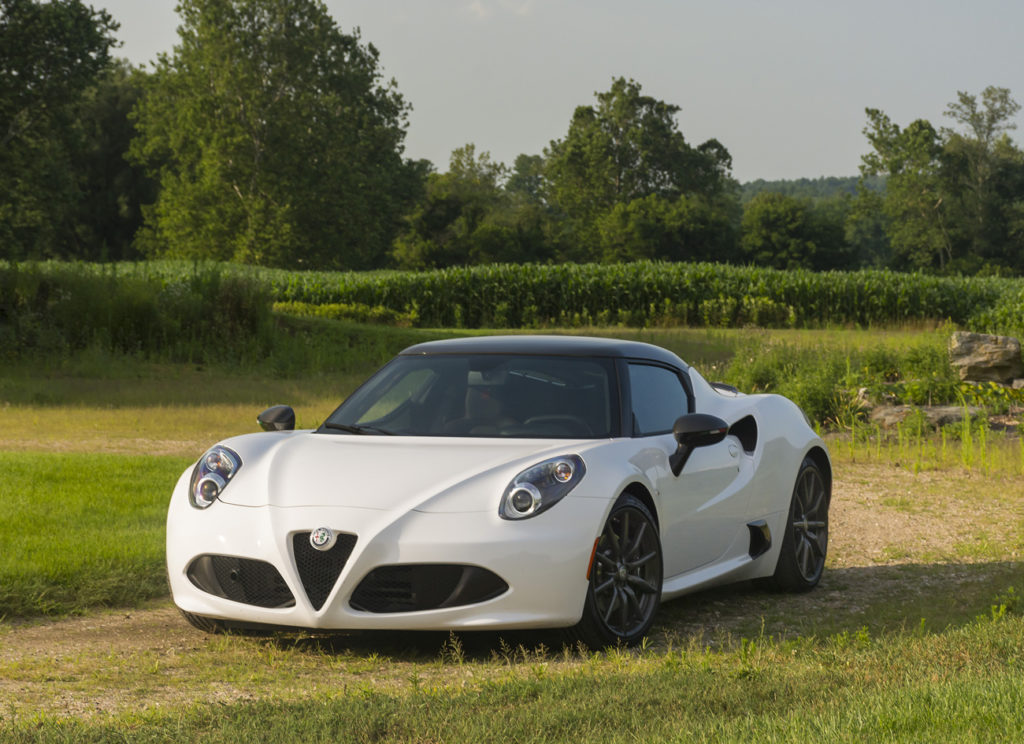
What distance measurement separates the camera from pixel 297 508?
5.57 metres

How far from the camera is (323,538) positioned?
5430 mm

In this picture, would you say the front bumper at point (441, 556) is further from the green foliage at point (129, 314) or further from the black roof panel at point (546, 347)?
the green foliage at point (129, 314)

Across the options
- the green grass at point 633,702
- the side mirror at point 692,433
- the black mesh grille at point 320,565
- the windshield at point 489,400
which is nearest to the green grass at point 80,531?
the windshield at point 489,400

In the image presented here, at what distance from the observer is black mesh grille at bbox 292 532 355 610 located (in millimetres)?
5449

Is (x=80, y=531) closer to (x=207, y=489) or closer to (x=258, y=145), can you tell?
(x=207, y=489)

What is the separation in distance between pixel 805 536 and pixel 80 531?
4872 millimetres

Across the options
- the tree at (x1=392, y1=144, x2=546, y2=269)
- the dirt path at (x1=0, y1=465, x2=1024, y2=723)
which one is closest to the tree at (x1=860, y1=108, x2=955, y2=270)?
the tree at (x1=392, y1=144, x2=546, y2=269)

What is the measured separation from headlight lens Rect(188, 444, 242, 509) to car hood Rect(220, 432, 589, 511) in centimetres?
6

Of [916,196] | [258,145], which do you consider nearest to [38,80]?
[258,145]

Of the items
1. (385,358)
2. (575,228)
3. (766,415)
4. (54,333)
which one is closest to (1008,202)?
(575,228)

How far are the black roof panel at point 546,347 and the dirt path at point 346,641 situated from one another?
1.49 metres

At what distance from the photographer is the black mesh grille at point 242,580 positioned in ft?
18.2

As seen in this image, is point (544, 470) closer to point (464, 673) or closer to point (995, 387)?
point (464, 673)

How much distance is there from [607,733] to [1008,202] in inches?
3853
